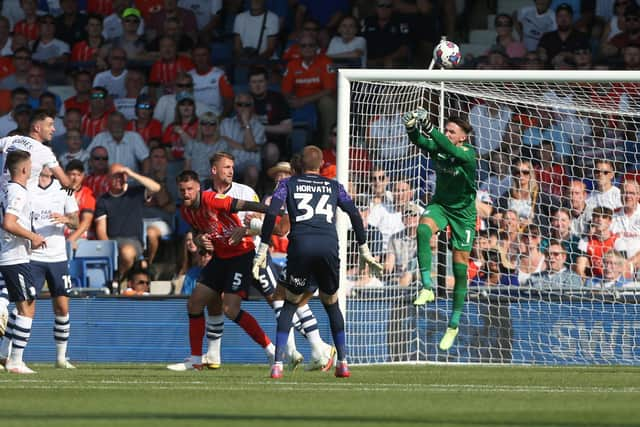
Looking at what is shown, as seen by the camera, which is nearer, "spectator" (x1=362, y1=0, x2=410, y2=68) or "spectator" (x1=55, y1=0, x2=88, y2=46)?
"spectator" (x1=362, y1=0, x2=410, y2=68)

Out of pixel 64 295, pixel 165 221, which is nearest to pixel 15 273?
pixel 64 295

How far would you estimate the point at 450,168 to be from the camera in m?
12.9

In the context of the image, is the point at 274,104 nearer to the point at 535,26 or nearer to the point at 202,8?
the point at 202,8

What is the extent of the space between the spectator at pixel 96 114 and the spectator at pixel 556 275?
7.41 m

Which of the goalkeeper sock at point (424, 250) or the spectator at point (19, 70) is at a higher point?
the spectator at point (19, 70)

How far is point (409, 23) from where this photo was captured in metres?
19.0

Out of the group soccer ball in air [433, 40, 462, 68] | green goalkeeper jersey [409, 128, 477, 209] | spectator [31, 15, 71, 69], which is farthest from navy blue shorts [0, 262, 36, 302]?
spectator [31, 15, 71, 69]

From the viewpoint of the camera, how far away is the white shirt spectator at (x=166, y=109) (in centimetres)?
1908

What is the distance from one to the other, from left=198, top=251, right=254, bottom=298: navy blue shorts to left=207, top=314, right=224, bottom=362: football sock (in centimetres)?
38

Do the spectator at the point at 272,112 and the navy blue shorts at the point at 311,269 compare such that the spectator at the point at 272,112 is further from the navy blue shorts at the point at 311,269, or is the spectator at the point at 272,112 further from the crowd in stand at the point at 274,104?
the navy blue shorts at the point at 311,269

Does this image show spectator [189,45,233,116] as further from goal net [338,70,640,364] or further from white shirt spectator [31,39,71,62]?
goal net [338,70,640,364]

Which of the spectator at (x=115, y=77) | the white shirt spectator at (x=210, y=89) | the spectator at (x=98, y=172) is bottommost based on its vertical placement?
the spectator at (x=98, y=172)

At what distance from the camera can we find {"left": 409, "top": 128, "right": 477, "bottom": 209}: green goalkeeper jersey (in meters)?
12.5

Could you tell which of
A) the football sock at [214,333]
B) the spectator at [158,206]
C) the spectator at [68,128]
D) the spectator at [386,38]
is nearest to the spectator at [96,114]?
the spectator at [68,128]
